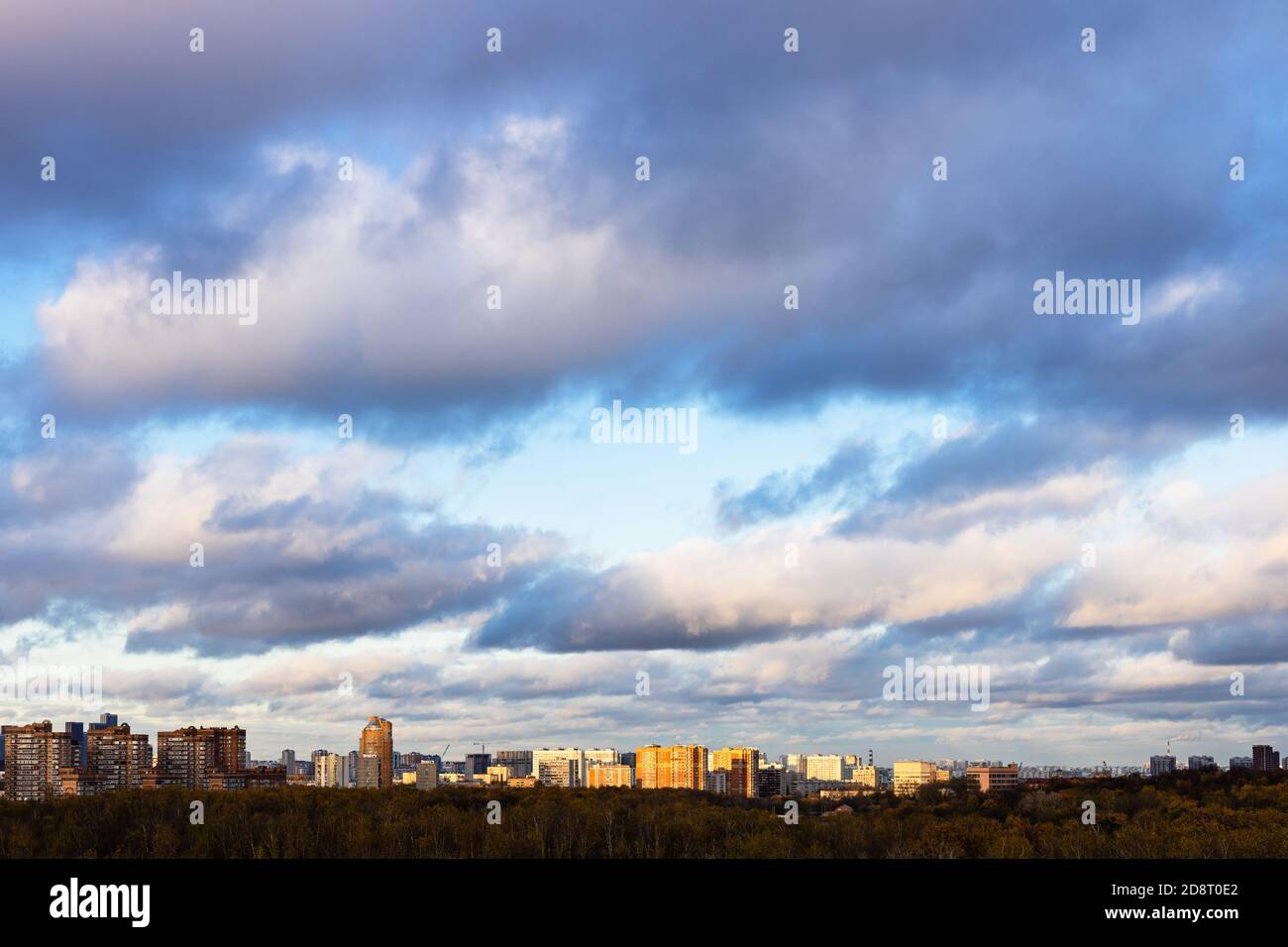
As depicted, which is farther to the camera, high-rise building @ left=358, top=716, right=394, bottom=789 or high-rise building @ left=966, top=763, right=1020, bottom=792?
high-rise building @ left=358, top=716, right=394, bottom=789

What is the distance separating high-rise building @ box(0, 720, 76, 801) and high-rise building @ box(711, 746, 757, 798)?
205 feet

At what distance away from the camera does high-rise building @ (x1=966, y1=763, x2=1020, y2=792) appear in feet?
295

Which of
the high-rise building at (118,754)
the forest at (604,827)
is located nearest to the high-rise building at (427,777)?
the forest at (604,827)

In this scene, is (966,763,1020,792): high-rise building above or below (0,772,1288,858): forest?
below

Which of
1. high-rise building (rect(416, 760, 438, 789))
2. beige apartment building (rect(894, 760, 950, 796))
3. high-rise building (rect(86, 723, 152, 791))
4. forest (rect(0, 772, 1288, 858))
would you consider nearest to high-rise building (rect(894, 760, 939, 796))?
beige apartment building (rect(894, 760, 950, 796))

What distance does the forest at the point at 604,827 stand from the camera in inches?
2219

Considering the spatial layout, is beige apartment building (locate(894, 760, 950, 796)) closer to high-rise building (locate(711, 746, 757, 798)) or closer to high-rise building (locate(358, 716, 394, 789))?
high-rise building (locate(711, 746, 757, 798))

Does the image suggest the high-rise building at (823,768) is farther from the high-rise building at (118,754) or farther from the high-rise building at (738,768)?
the high-rise building at (118,754)

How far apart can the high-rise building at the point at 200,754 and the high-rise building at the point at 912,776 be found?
62.0 m
